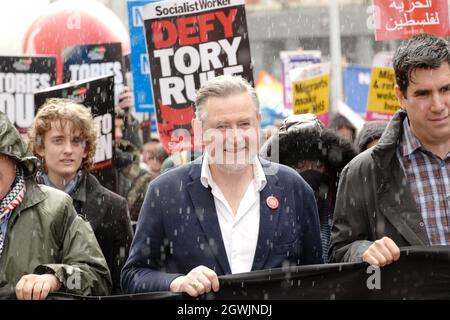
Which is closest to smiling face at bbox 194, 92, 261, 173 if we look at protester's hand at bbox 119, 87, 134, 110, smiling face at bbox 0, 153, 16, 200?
smiling face at bbox 0, 153, 16, 200

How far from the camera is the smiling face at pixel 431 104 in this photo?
4039mm

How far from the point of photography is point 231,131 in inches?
154

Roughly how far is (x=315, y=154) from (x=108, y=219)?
1.28 m

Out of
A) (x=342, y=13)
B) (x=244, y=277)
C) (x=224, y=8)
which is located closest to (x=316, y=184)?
(x=244, y=277)

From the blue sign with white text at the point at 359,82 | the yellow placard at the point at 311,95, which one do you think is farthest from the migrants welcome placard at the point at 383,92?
the blue sign with white text at the point at 359,82

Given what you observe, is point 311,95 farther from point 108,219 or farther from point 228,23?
point 108,219

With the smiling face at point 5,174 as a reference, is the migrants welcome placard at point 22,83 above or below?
above

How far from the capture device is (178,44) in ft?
24.2

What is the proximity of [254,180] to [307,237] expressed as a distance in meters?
0.34

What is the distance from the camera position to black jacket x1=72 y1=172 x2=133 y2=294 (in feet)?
17.0

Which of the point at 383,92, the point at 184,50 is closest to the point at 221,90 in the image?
the point at 184,50

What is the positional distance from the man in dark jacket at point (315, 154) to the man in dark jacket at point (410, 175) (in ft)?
3.98

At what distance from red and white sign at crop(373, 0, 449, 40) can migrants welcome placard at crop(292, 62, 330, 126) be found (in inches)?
102

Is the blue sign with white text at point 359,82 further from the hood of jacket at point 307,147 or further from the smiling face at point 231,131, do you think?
the smiling face at point 231,131
